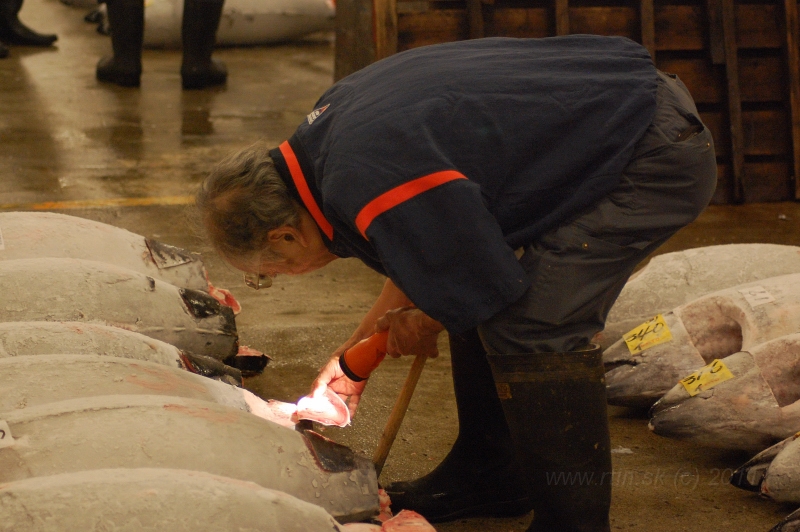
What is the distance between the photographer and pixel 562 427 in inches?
74.4

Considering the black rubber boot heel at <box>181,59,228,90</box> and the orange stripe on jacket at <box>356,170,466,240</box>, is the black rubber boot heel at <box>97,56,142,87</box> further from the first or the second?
the orange stripe on jacket at <box>356,170,466,240</box>

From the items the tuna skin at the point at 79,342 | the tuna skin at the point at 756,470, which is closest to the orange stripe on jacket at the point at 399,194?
the tuna skin at the point at 79,342

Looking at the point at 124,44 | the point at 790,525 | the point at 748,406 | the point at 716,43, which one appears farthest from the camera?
the point at 124,44

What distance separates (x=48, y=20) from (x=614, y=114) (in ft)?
33.6

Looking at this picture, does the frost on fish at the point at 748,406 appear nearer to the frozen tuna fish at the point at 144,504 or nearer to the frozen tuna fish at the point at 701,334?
the frozen tuna fish at the point at 701,334

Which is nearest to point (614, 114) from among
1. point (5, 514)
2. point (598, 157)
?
point (598, 157)

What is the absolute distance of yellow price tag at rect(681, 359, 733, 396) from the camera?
8.21ft

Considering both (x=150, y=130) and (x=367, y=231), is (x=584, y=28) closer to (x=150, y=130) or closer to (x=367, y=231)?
(x=150, y=130)

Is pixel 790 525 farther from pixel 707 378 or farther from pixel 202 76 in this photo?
pixel 202 76

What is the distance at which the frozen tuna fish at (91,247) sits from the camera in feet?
8.78

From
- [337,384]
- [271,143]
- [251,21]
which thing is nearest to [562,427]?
[337,384]

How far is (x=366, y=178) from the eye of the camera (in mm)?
1692

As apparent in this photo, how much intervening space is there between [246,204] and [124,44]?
6.17m

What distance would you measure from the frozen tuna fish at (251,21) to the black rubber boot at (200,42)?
5.08ft
